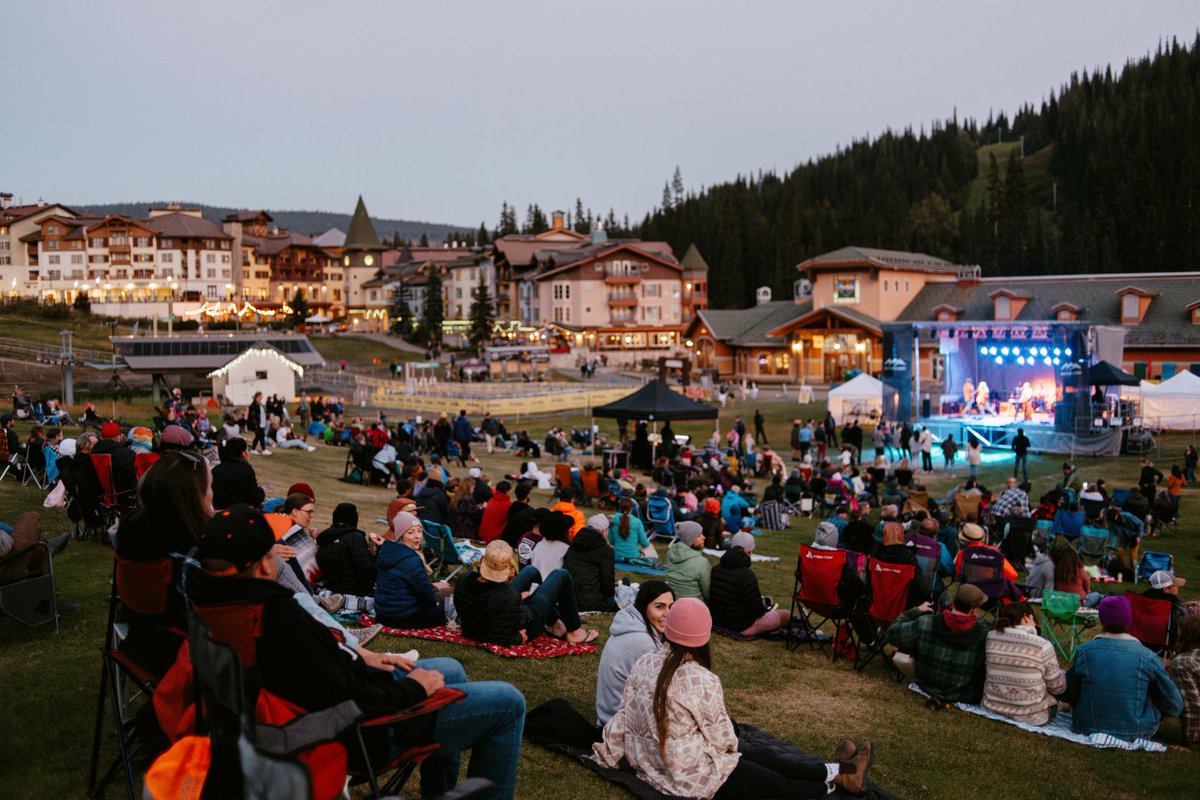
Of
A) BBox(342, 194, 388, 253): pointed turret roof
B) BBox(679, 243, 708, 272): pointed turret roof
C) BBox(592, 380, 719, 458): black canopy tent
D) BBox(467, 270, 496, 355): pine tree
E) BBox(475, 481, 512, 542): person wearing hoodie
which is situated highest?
BBox(342, 194, 388, 253): pointed turret roof

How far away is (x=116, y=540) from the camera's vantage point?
16.7 ft

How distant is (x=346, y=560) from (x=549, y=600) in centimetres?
185

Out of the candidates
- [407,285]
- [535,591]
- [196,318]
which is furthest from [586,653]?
[407,285]

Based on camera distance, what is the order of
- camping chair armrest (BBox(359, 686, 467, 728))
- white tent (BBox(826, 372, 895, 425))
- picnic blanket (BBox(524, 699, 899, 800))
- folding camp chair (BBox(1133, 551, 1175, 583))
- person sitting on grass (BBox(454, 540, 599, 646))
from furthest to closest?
white tent (BBox(826, 372, 895, 425)) → folding camp chair (BBox(1133, 551, 1175, 583)) → person sitting on grass (BBox(454, 540, 599, 646)) → picnic blanket (BBox(524, 699, 899, 800)) → camping chair armrest (BBox(359, 686, 467, 728))

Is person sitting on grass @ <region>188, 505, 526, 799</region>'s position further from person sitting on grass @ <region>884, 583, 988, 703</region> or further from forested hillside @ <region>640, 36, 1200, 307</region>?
forested hillside @ <region>640, 36, 1200, 307</region>

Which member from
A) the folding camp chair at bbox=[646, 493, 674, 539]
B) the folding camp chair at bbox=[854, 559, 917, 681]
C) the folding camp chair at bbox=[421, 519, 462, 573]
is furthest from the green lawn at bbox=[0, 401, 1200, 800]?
the folding camp chair at bbox=[646, 493, 674, 539]

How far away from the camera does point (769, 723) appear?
7191 millimetres

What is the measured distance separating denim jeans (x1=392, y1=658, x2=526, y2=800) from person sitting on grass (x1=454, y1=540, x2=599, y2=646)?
9.47 feet

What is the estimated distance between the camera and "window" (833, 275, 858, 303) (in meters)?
59.8

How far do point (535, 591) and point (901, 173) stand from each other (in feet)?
513

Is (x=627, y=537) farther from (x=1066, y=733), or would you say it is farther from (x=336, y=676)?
(x=336, y=676)

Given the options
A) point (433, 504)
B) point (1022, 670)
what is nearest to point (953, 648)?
point (1022, 670)

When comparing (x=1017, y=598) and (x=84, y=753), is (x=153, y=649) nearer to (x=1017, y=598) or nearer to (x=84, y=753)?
(x=84, y=753)

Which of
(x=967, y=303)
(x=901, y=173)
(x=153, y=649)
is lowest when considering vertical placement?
(x=153, y=649)
